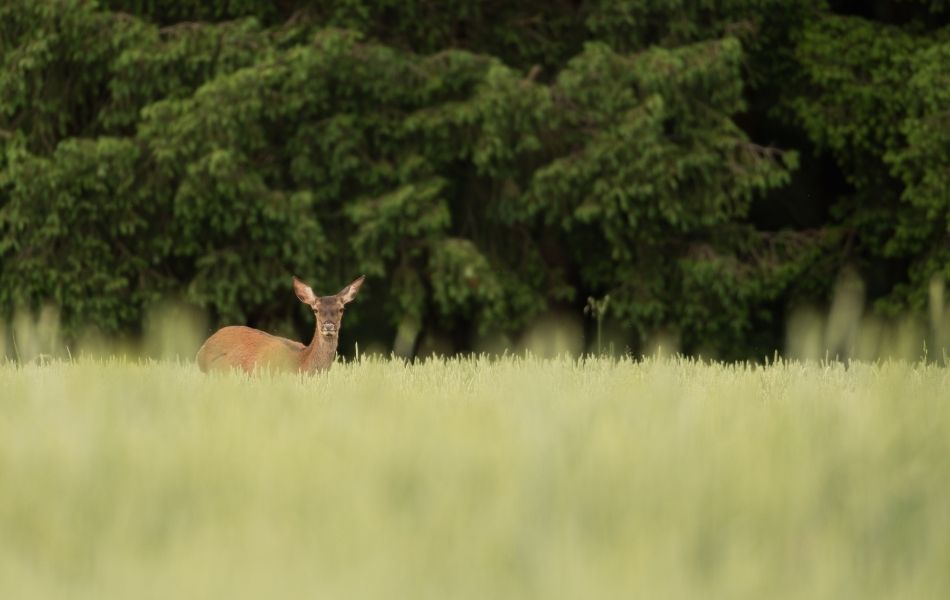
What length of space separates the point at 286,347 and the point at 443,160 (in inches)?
351

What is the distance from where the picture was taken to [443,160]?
662 inches

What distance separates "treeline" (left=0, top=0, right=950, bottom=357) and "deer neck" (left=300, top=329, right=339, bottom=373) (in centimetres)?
766

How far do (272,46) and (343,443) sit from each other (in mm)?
12871

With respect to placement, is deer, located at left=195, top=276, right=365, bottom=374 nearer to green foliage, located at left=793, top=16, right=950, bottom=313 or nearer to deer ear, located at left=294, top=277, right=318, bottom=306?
deer ear, located at left=294, top=277, right=318, bottom=306

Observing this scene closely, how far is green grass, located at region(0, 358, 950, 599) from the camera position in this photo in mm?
2746

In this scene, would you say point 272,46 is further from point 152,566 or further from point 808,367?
point 152,566

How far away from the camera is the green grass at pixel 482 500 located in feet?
9.01

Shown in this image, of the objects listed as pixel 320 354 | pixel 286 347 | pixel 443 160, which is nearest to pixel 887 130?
pixel 443 160

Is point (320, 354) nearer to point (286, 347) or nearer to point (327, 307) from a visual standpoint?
point (327, 307)

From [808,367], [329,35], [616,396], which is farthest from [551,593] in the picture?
[329,35]

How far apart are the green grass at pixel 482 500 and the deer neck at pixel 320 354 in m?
3.33

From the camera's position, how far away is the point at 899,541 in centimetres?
309

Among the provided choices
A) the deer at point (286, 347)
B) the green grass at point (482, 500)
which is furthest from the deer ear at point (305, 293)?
the green grass at point (482, 500)

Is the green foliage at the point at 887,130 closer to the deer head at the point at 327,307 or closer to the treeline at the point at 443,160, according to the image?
the treeline at the point at 443,160
